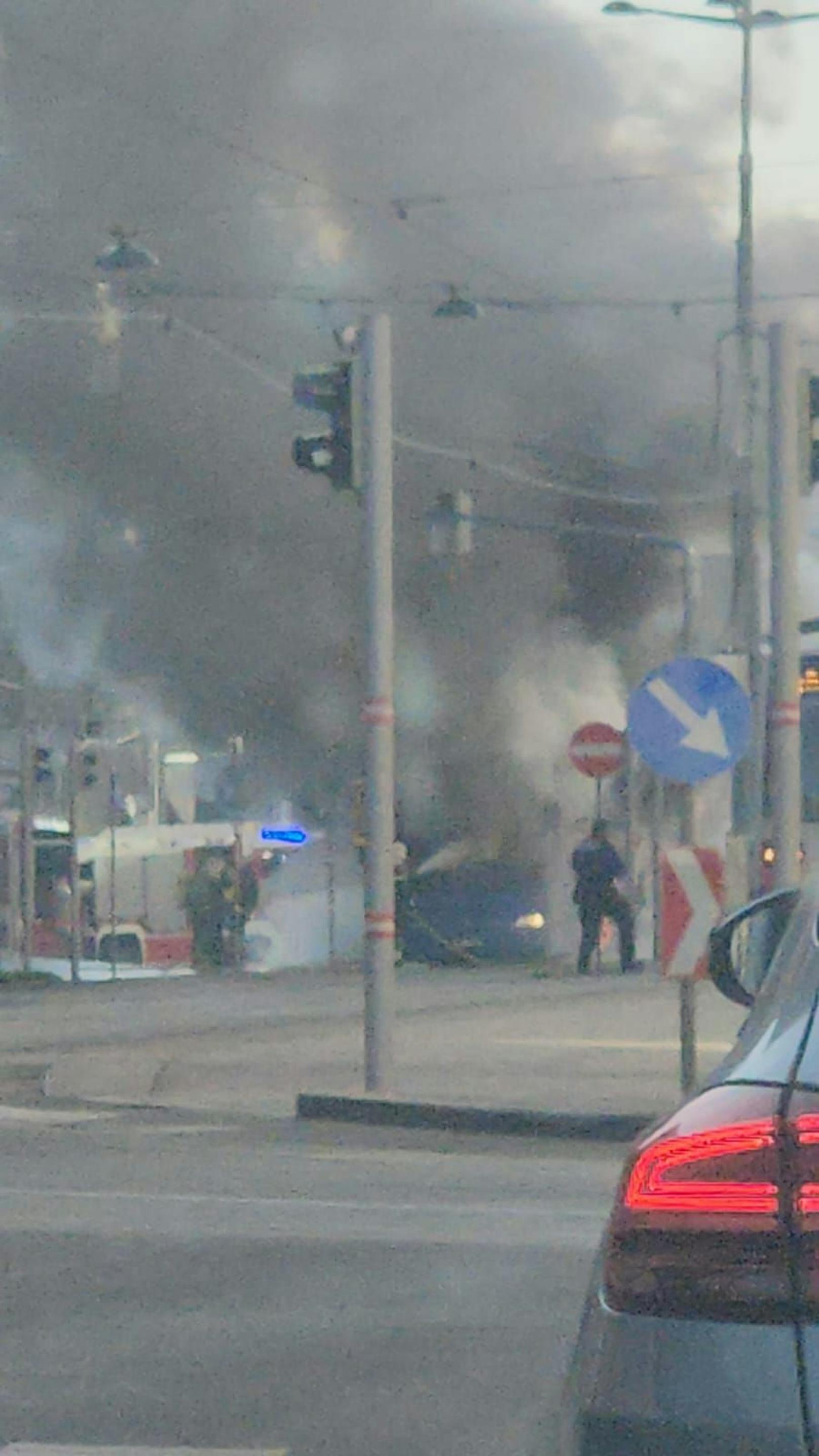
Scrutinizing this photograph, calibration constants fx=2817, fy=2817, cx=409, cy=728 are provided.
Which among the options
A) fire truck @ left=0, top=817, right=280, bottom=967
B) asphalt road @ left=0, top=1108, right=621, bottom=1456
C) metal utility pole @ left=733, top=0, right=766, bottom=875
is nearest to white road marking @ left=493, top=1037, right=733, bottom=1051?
asphalt road @ left=0, top=1108, right=621, bottom=1456

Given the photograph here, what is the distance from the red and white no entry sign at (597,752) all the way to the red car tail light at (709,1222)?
24034 millimetres

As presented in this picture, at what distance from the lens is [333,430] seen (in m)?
14.3

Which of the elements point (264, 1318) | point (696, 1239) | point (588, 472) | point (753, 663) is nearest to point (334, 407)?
point (264, 1318)

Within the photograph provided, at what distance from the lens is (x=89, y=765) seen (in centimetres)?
2945

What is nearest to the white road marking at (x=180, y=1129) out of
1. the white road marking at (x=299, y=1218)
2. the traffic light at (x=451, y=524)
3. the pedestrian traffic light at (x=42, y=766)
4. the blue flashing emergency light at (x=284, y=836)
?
the white road marking at (x=299, y=1218)

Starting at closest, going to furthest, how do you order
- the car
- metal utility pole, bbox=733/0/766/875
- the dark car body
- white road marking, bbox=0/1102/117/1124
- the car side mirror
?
the car < the car side mirror < white road marking, bbox=0/1102/117/1124 < metal utility pole, bbox=733/0/766/875 < the dark car body

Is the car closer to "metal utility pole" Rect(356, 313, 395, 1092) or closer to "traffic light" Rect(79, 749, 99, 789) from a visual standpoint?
"metal utility pole" Rect(356, 313, 395, 1092)

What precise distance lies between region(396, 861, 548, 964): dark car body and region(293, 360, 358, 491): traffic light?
21685mm

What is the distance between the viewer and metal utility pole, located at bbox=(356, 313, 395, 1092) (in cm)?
1424

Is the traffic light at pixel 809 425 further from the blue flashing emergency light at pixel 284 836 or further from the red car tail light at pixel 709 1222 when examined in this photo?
the blue flashing emergency light at pixel 284 836

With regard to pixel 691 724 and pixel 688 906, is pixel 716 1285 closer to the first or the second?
pixel 688 906

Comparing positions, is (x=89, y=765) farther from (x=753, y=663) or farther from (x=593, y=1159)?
(x=593, y=1159)

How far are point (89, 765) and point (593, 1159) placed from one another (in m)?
17.9

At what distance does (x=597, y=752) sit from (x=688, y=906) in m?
14.2
